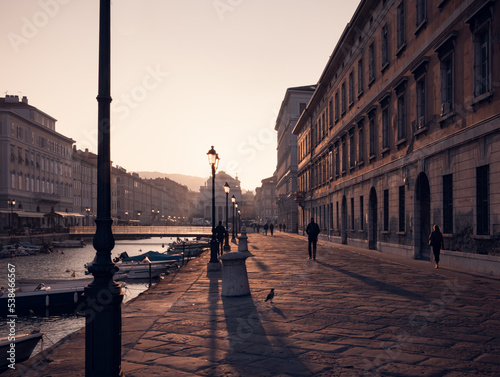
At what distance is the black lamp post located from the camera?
191 inches

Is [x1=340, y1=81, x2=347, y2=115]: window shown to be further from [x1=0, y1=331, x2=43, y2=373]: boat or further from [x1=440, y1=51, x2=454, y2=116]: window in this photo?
[x1=0, y1=331, x2=43, y2=373]: boat

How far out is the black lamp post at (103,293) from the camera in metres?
4.84

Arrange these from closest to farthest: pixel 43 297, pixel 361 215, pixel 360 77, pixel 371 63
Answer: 1. pixel 43 297
2. pixel 371 63
3. pixel 361 215
4. pixel 360 77

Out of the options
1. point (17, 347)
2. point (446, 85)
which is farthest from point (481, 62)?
point (17, 347)

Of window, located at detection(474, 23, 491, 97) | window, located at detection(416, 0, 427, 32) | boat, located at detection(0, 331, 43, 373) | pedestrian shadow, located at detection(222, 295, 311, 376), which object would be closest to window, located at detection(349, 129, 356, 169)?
window, located at detection(416, 0, 427, 32)

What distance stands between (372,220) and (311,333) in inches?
891

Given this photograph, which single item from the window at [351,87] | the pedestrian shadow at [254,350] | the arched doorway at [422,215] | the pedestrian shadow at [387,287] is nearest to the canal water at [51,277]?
the pedestrian shadow at [254,350]

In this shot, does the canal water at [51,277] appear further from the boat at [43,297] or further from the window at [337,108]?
the window at [337,108]

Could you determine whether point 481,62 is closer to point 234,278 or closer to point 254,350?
point 234,278

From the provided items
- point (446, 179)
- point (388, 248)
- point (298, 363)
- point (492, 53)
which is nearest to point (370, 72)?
point (388, 248)

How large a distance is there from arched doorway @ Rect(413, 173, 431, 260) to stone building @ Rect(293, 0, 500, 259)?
4cm

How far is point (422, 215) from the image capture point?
21828 millimetres

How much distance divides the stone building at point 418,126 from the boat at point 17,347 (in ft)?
40.0

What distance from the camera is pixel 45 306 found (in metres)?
18.6
